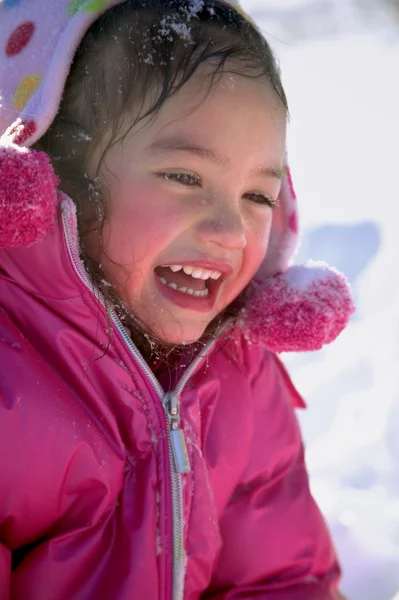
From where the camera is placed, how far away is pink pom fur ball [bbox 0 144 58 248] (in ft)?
3.37

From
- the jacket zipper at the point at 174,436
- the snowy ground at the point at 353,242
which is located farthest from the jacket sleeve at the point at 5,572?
the snowy ground at the point at 353,242

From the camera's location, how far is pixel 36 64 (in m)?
1.16

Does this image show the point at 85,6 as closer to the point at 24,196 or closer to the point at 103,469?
the point at 24,196

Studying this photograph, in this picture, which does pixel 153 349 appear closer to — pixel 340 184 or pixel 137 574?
pixel 137 574

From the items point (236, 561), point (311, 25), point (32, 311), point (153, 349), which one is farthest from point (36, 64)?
point (311, 25)

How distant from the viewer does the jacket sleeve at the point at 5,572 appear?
1023mm

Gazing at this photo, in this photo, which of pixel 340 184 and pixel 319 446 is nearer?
pixel 319 446

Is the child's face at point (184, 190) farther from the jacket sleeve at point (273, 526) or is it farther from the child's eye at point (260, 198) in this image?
the jacket sleeve at point (273, 526)

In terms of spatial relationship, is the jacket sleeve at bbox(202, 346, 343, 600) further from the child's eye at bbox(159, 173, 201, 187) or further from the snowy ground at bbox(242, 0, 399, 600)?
the child's eye at bbox(159, 173, 201, 187)

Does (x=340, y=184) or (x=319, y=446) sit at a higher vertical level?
(x=340, y=184)

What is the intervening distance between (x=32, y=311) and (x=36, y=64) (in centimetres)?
37

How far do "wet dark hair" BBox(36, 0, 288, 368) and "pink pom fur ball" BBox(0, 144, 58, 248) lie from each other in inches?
4.5

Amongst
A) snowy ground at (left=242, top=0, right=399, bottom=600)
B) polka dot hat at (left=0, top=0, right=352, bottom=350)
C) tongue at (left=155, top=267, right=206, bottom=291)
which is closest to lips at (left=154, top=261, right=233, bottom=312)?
tongue at (left=155, top=267, right=206, bottom=291)

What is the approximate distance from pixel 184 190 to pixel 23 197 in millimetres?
247
